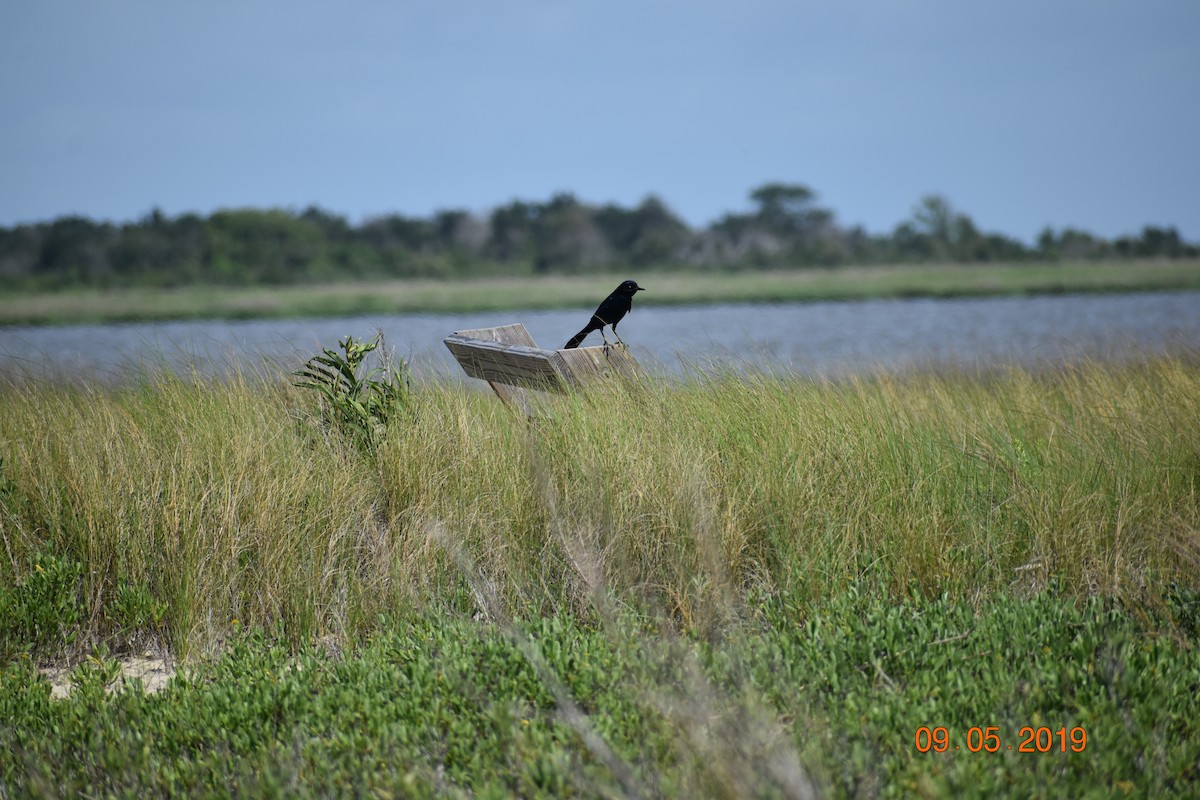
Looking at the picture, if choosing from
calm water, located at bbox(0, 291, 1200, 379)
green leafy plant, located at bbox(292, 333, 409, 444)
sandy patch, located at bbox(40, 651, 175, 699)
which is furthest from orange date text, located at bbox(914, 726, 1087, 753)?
calm water, located at bbox(0, 291, 1200, 379)

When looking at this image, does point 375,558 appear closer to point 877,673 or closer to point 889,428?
point 877,673

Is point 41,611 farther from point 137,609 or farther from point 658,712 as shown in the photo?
point 658,712

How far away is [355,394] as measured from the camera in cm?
527

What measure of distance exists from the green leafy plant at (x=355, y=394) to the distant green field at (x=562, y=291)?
31.0 m

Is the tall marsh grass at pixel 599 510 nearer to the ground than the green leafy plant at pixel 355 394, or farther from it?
nearer to the ground

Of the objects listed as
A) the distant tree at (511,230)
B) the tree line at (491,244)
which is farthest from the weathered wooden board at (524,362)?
the distant tree at (511,230)

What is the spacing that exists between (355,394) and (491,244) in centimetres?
5099

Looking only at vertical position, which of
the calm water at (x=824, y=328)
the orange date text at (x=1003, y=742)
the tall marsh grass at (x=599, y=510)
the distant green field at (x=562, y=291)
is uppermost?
the distant green field at (x=562, y=291)

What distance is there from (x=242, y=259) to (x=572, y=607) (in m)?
47.9

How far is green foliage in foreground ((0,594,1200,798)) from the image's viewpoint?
8.90 feet

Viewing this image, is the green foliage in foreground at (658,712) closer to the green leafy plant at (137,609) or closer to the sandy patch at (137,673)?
the sandy patch at (137,673)

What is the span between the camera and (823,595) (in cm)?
398

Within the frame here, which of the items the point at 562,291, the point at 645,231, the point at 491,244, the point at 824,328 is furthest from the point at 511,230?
the point at 824,328

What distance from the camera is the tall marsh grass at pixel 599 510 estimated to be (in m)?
4.18
